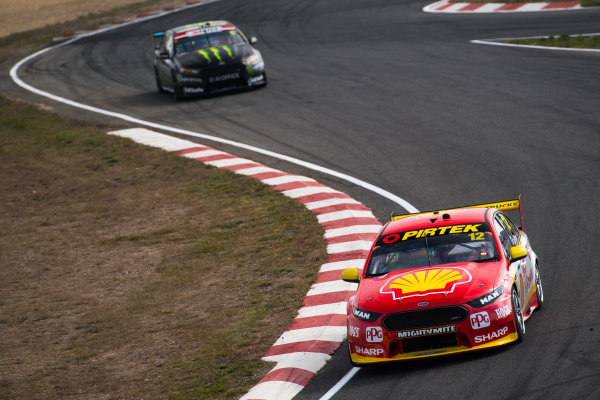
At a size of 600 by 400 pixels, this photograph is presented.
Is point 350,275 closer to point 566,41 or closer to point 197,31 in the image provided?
point 197,31

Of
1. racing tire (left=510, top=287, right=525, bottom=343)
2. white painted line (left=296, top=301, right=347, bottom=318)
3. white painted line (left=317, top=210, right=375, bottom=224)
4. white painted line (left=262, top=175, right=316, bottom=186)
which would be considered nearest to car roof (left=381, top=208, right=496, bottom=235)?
racing tire (left=510, top=287, right=525, bottom=343)

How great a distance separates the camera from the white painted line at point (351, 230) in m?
13.8

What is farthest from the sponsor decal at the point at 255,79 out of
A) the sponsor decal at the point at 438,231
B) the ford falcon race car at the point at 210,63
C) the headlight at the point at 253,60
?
the sponsor decal at the point at 438,231

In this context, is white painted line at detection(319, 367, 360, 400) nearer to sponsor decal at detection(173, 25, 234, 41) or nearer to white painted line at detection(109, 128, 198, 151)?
white painted line at detection(109, 128, 198, 151)

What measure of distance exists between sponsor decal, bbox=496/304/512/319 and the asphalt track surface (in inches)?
14.3

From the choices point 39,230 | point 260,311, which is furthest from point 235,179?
point 260,311

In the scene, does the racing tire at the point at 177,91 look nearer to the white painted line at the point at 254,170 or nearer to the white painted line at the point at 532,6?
the white painted line at the point at 254,170

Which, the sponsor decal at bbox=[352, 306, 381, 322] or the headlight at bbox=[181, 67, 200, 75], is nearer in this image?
the sponsor decal at bbox=[352, 306, 381, 322]

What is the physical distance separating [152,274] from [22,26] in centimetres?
3403

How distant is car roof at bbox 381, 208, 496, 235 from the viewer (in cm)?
1017

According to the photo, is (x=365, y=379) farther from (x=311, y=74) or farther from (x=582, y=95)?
(x=311, y=74)

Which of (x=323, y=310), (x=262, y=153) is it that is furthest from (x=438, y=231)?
(x=262, y=153)

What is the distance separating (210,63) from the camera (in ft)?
77.9

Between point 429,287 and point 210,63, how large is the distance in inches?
618
